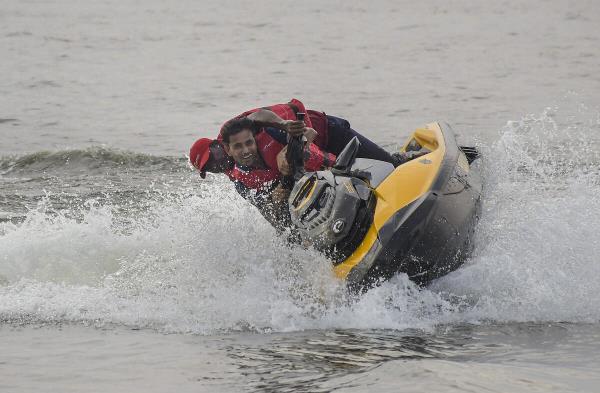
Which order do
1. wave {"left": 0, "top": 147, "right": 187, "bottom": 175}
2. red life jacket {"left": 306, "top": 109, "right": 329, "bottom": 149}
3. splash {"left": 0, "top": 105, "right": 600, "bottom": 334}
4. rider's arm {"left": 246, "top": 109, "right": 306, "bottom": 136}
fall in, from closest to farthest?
1. splash {"left": 0, "top": 105, "right": 600, "bottom": 334}
2. rider's arm {"left": 246, "top": 109, "right": 306, "bottom": 136}
3. red life jacket {"left": 306, "top": 109, "right": 329, "bottom": 149}
4. wave {"left": 0, "top": 147, "right": 187, "bottom": 175}

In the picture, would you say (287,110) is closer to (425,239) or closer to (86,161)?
(425,239)

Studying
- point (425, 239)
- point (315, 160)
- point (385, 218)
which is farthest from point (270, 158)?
point (425, 239)

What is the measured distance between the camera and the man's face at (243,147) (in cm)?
767

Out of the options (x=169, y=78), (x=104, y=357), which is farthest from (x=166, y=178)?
(x=169, y=78)

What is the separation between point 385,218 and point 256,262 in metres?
1.38

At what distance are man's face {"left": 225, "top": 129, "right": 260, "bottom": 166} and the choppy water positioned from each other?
663 mm

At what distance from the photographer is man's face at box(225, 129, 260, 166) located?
7.67 meters

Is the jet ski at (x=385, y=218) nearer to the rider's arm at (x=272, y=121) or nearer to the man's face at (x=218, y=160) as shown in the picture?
the rider's arm at (x=272, y=121)

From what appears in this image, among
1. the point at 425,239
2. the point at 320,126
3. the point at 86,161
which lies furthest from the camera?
the point at 86,161

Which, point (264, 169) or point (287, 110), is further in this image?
point (287, 110)

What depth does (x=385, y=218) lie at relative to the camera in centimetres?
698

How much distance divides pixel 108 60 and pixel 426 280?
Result: 58.2 ft

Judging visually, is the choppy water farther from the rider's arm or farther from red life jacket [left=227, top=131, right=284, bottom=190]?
the rider's arm

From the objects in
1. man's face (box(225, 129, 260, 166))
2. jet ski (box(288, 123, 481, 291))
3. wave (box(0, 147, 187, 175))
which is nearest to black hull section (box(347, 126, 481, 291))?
jet ski (box(288, 123, 481, 291))
